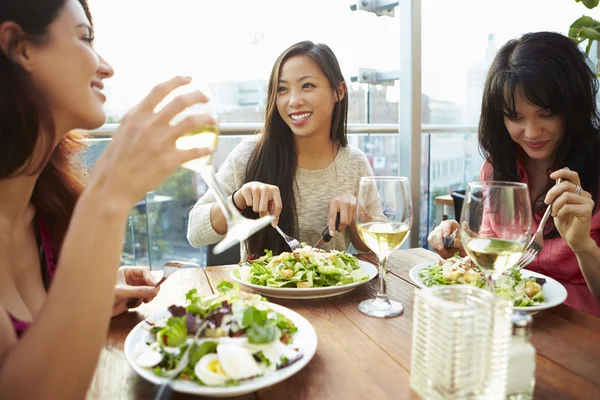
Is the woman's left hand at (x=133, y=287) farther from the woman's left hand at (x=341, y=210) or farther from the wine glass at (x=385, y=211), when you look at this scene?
the woman's left hand at (x=341, y=210)

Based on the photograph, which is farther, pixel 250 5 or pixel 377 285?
pixel 250 5

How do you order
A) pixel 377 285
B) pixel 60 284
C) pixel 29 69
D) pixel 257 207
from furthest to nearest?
1. pixel 257 207
2. pixel 377 285
3. pixel 29 69
4. pixel 60 284

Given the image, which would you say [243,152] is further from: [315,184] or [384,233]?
[384,233]

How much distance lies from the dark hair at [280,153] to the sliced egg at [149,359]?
125 centimetres

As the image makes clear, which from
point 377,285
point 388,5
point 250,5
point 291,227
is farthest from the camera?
point 388,5

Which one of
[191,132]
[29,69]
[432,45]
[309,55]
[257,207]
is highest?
[432,45]

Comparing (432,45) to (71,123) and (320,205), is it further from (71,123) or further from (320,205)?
(71,123)

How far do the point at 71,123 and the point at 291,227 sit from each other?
4.18 feet

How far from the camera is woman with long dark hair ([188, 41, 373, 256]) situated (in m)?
2.08

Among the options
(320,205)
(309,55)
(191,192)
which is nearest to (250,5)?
(309,55)

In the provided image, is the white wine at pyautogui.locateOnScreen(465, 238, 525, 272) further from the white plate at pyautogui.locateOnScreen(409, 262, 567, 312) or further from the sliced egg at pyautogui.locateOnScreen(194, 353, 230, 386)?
the sliced egg at pyautogui.locateOnScreen(194, 353, 230, 386)

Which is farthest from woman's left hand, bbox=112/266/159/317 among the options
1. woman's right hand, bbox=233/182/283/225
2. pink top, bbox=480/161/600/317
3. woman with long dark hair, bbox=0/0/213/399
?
pink top, bbox=480/161/600/317

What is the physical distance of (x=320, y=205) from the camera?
7.20 ft

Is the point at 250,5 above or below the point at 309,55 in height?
above
